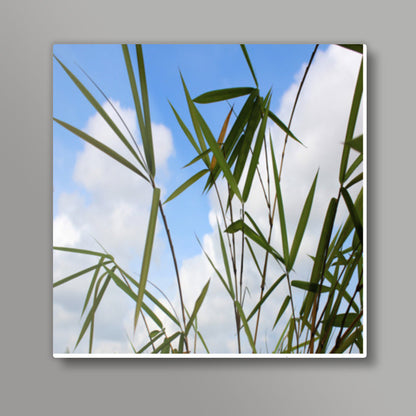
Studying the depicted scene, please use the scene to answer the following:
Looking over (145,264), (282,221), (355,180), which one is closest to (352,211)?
(355,180)

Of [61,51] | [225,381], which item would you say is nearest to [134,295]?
[225,381]

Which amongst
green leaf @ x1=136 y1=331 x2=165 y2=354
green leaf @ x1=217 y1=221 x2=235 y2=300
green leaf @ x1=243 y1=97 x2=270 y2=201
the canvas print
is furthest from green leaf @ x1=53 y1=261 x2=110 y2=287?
green leaf @ x1=243 y1=97 x2=270 y2=201

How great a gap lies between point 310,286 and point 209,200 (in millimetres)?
350

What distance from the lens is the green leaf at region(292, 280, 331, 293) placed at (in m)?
1.24

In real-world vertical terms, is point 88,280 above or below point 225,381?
above

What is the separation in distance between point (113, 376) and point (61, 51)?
2.90 feet

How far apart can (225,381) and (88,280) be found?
45 centimetres

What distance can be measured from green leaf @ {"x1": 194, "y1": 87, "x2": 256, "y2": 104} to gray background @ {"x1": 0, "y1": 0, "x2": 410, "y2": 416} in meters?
0.15

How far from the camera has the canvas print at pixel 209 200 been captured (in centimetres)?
123

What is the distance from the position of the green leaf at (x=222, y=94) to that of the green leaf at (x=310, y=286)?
0.52 m
